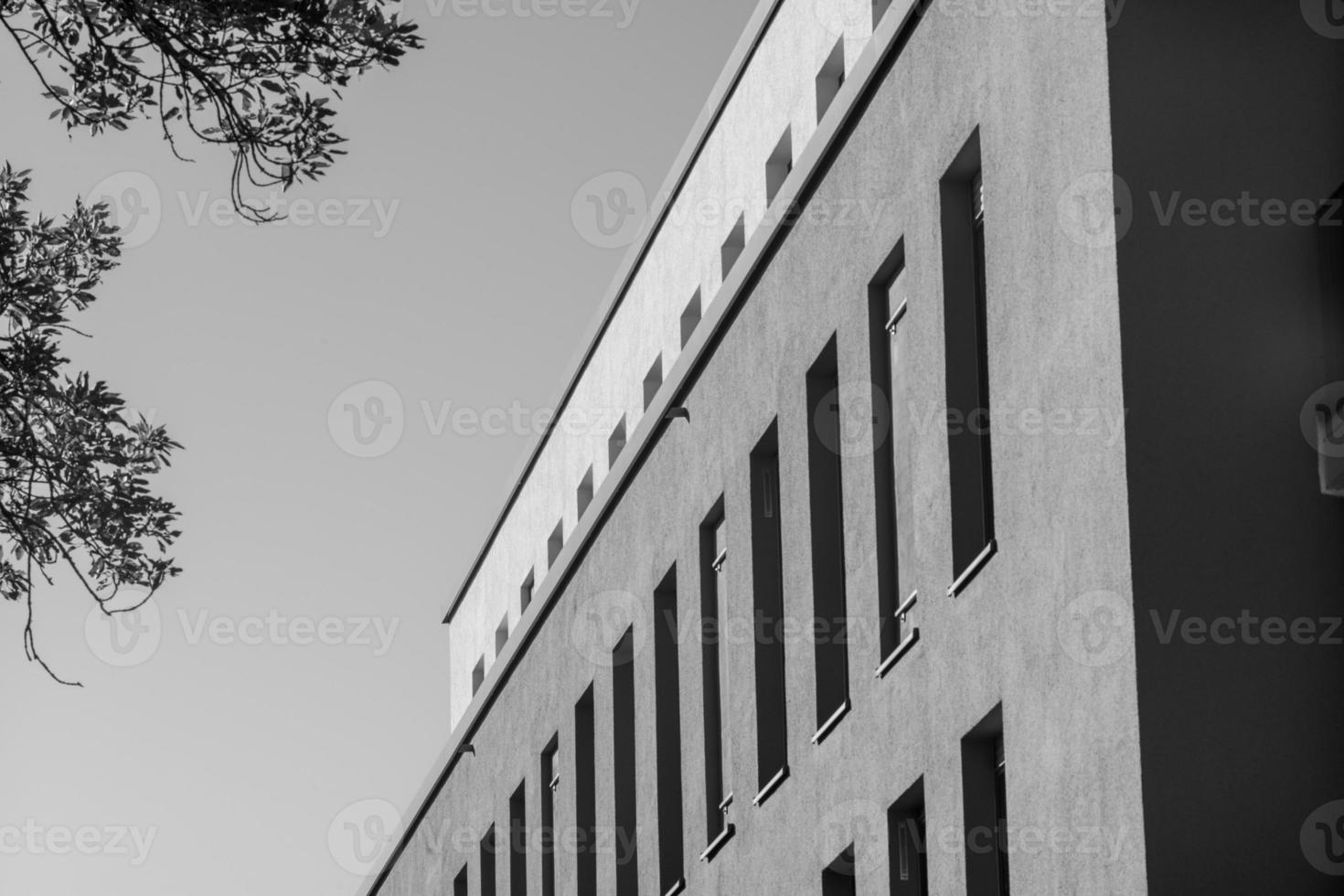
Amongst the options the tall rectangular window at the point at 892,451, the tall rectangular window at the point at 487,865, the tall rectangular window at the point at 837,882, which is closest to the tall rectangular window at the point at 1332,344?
the tall rectangular window at the point at 892,451

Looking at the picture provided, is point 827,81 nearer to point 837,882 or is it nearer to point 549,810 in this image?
point 837,882

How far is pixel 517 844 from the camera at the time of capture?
34.7 m

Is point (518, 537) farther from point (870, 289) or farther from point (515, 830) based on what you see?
point (870, 289)

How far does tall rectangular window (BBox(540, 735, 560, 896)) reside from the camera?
3284 cm

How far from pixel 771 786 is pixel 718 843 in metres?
1.96

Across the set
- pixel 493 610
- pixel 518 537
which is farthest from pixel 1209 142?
pixel 493 610

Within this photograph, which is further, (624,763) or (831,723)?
(624,763)

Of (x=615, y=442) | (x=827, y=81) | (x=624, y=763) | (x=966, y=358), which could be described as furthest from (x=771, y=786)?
(x=615, y=442)

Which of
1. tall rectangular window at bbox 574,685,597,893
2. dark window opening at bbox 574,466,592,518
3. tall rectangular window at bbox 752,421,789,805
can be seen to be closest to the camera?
tall rectangular window at bbox 752,421,789,805

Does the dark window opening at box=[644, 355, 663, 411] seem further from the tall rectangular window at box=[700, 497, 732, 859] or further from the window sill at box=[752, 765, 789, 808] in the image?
the window sill at box=[752, 765, 789, 808]

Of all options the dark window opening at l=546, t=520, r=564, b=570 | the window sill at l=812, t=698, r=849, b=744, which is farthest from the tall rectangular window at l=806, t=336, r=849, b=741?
the dark window opening at l=546, t=520, r=564, b=570

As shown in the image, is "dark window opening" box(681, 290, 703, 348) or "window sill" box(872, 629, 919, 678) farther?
"dark window opening" box(681, 290, 703, 348)

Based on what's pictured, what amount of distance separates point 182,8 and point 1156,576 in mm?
7047

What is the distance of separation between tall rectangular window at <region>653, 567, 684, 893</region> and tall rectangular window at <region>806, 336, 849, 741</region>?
482cm
